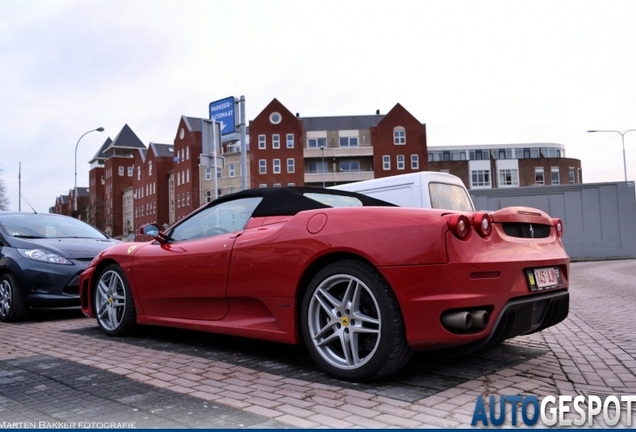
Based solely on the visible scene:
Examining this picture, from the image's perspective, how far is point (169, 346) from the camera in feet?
16.8

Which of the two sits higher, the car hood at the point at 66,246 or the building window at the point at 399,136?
the building window at the point at 399,136

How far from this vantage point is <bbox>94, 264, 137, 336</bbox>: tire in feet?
18.1

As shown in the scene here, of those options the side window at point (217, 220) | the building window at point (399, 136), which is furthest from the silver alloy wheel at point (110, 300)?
the building window at point (399, 136)

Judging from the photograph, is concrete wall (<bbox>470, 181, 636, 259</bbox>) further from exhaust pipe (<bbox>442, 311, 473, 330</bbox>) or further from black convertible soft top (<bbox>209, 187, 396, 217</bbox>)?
exhaust pipe (<bbox>442, 311, 473, 330</bbox>)

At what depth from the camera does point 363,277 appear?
3531 millimetres

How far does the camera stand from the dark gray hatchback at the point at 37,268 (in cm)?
689

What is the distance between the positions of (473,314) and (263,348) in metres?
2.19

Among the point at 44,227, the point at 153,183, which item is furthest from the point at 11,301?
the point at 153,183

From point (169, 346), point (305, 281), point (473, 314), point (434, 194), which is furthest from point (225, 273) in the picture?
point (434, 194)

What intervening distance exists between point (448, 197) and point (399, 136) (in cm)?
5799

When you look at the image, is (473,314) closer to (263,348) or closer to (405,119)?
(263,348)

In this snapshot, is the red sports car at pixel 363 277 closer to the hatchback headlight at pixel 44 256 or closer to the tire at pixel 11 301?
the hatchback headlight at pixel 44 256

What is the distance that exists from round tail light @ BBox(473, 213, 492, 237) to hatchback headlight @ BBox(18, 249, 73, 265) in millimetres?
5483

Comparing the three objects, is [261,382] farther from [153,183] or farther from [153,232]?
[153,183]
